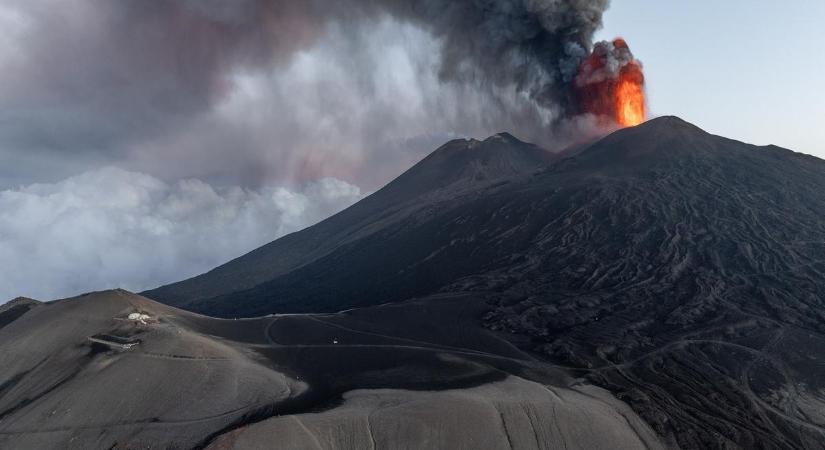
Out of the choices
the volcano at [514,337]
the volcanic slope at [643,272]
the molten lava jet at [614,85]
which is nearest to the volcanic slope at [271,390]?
the volcano at [514,337]

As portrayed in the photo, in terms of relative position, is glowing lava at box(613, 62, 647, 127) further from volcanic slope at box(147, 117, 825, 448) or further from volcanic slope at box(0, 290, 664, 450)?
volcanic slope at box(0, 290, 664, 450)

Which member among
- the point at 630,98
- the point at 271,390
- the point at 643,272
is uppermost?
the point at 630,98


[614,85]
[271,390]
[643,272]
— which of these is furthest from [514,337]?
[614,85]

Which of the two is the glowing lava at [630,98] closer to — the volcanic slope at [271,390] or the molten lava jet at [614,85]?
the molten lava jet at [614,85]

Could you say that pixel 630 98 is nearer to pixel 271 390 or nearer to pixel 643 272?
pixel 643 272

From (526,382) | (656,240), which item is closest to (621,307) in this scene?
(656,240)

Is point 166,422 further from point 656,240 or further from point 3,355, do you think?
point 656,240
